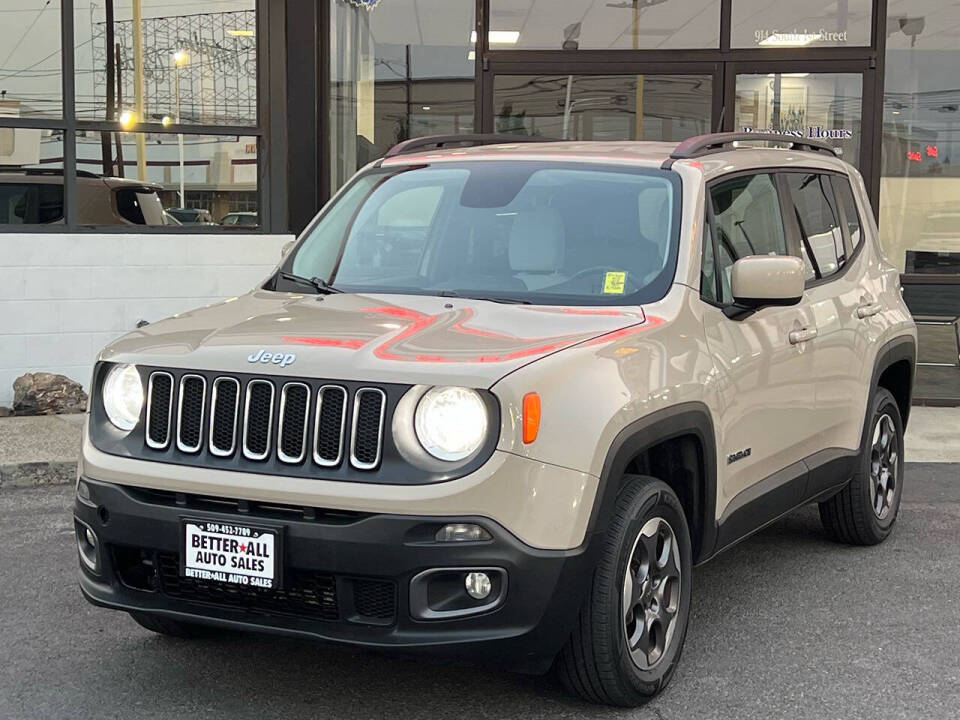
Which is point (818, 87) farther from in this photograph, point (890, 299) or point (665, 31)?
point (890, 299)

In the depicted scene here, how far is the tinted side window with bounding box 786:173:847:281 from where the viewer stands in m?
5.44

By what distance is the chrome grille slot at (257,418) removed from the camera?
3652mm

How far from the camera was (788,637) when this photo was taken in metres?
4.71

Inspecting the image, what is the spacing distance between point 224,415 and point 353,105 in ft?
25.1

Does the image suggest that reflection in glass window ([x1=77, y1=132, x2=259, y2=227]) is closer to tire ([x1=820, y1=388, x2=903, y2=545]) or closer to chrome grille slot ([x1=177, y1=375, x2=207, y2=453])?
tire ([x1=820, y1=388, x2=903, y2=545])

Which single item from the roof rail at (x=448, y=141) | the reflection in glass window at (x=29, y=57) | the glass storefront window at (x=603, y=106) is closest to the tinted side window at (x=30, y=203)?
the reflection in glass window at (x=29, y=57)

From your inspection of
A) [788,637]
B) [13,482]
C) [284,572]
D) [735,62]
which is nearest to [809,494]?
[788,637]

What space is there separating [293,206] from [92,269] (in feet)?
5.70

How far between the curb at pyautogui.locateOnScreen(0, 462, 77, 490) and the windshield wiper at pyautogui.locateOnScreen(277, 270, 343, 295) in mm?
2967

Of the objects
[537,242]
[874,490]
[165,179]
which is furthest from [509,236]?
[165,179]

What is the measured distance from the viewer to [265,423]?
3.67 m

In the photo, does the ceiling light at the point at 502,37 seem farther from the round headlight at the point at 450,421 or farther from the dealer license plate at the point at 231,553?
the dealer license plate at the point at 231,553

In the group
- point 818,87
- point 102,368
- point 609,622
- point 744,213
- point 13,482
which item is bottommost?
point 13,482

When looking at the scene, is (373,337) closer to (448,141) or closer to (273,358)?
(273,358)
